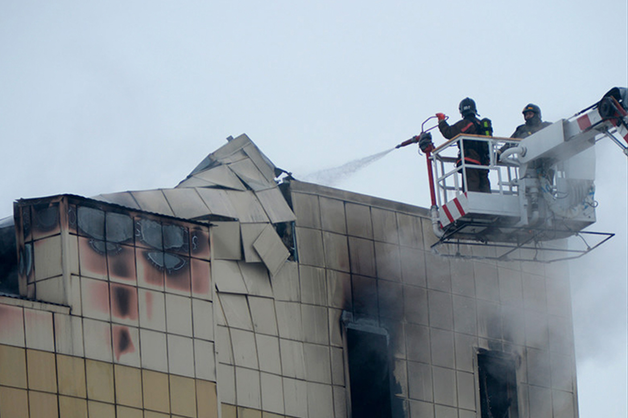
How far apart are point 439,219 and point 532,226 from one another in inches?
69.4

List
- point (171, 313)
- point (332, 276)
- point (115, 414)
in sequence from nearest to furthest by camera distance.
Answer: point (115, 414)
point (171, 313)
point (332, 276)

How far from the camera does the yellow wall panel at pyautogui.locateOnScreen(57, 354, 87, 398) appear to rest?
61.9 ft

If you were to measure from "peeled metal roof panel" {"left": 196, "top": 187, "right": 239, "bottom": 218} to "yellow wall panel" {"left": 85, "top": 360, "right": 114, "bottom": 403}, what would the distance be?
487 cm

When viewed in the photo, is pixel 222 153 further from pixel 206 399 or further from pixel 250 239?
pixel 206 399

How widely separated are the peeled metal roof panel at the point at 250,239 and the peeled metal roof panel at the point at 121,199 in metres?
2.38

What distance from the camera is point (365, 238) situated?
83.4 feet

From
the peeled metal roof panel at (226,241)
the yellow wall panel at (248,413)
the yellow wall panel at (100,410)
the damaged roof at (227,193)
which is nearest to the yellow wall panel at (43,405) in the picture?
the yellow wall panel at (100,410)

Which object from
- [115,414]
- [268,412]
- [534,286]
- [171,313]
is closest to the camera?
[115,414]

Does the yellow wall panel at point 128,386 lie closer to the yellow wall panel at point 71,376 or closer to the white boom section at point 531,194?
the yellow wall panel at point 71,376

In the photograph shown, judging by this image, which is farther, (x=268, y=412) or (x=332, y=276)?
(x=332, y=276)

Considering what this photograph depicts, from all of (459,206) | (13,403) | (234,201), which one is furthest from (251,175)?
(13,403)

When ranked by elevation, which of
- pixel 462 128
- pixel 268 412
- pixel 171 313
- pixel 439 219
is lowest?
pixel 268 412

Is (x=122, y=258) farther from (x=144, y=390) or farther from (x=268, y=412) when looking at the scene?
(x=268, y=412)

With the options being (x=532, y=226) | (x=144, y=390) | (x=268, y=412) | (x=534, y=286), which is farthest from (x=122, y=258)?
(x=534, y=286)
